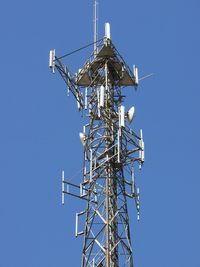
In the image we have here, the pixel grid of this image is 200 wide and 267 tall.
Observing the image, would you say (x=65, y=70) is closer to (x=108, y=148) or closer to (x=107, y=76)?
(x=107, y=76)

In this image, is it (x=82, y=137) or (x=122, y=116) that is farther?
(x=82, y=137)

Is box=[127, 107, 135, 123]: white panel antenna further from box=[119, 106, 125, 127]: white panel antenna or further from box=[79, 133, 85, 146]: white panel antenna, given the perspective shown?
box=[79, 133, 85, 146]: white panel antenna

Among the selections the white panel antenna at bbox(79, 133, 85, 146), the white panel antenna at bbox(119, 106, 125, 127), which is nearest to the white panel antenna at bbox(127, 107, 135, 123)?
the white panel antenna at bbox(119, 106, 125, 127)

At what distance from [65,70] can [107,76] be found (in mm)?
2030

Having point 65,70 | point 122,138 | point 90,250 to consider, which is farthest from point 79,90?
point 90,250

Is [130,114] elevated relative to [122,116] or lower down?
elevated

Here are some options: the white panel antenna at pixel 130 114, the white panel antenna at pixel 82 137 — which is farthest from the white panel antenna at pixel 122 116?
the white panel antenna at pixel 82 137

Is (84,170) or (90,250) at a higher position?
(84,170)

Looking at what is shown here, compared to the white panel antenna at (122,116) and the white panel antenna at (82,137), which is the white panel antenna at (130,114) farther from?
the white panel antenna at (82,137)

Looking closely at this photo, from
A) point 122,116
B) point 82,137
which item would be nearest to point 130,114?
point 122,116

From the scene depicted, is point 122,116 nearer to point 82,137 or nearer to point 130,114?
point 130,114

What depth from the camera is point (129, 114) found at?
1580 inches

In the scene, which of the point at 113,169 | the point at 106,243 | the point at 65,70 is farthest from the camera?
the point at 65,70

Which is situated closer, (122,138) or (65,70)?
(122,138)
